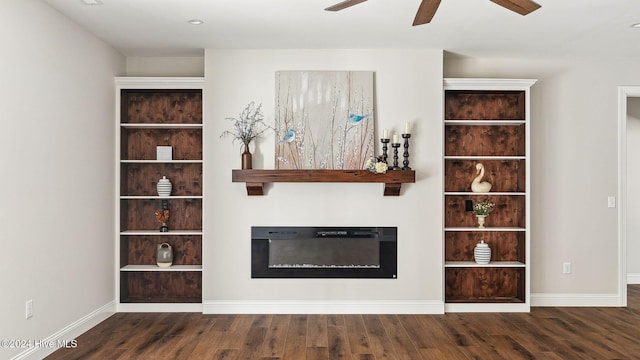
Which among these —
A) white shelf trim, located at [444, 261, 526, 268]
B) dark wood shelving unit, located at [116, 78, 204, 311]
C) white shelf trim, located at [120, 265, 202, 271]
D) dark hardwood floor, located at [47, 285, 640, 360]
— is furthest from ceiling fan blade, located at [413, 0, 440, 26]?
white shelf trim, located at [120, 265, 202, 271]

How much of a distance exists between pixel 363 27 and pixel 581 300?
3.51 meters

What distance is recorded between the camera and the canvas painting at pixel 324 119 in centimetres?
486

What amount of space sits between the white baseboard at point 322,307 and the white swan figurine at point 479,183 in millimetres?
1177

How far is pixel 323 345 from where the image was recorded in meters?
3.94

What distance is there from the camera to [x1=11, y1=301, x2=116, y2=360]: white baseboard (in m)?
3.52

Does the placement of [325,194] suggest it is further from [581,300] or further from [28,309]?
[581,300]

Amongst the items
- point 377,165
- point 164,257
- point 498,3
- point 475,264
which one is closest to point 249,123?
point 377,165

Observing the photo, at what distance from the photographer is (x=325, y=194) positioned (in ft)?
16.3

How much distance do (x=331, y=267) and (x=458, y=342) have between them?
4.61ft

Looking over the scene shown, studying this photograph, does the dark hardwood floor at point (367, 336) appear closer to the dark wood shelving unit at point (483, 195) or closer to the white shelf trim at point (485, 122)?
the dark wood shelving unit at point (483, 195)

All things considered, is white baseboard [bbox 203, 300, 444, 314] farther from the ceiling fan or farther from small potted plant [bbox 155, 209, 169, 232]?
the ceiling fan

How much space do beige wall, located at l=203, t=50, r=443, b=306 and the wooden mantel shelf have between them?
0.73 feet

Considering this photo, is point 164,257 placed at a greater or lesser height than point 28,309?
greater

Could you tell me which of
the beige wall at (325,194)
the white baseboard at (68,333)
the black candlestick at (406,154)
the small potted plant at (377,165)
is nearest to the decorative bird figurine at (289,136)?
the beige wall at (325,194)
